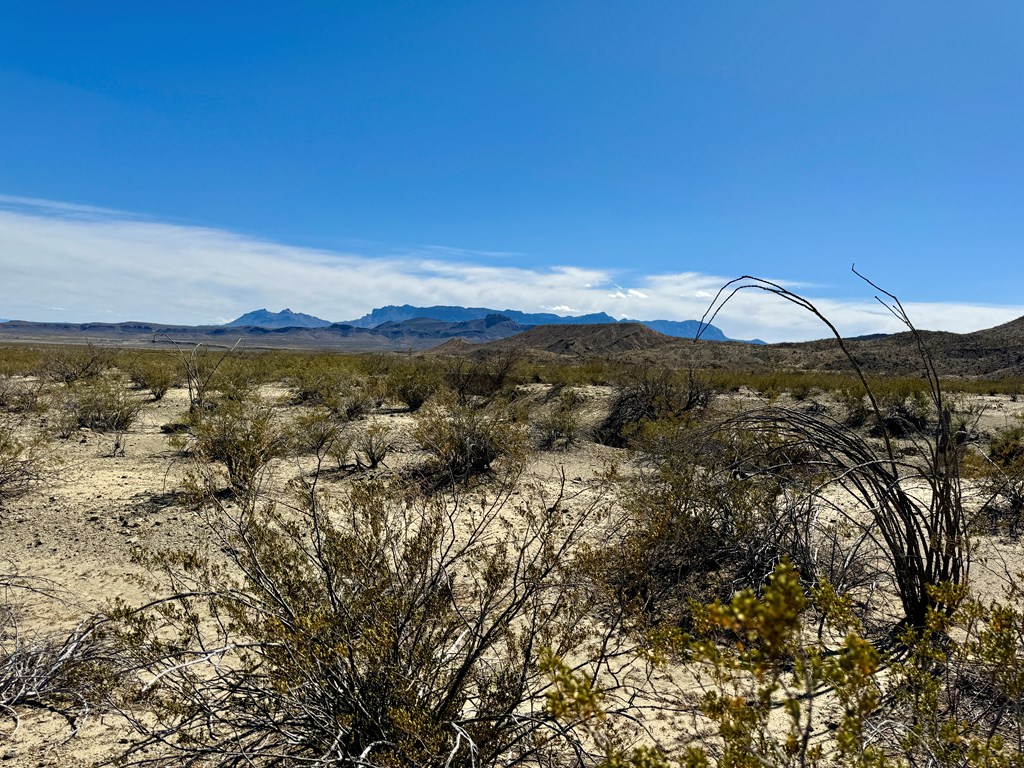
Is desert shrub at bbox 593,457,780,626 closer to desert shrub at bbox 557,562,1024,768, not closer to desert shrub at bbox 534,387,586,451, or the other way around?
desert shrub at bbox 557,562,1024,768

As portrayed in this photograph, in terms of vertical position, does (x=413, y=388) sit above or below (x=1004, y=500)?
above

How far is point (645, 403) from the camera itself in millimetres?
14781

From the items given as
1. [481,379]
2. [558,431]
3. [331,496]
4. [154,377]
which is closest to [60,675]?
[331,496]

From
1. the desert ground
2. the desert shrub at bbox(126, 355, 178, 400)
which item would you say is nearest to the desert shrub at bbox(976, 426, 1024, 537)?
the desert ground

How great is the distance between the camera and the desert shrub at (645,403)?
1371 centimetres

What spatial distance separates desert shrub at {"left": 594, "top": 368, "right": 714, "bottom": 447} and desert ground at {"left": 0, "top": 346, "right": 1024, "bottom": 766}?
14 centimetres

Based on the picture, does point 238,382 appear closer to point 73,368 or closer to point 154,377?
point 154,377

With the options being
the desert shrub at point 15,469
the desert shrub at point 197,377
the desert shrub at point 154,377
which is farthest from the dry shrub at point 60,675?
the desert shrub at point 154,377

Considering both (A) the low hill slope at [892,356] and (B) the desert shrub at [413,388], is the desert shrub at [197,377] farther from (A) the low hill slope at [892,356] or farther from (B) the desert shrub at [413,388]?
(A) the low hill slope at [892,356]

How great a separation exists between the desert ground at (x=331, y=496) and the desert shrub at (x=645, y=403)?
0.14 meters

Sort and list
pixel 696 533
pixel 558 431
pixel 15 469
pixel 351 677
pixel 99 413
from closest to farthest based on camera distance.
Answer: pixel 351 677 < pixel 696 533 < pixel 15 469 < pixel 99 413 < pixel 558 431

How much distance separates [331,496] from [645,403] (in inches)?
394

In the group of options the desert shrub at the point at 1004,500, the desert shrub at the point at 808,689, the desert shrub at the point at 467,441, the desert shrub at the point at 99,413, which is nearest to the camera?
the desert shrub at the point at 808,689

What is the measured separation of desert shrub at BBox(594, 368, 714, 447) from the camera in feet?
45.0
